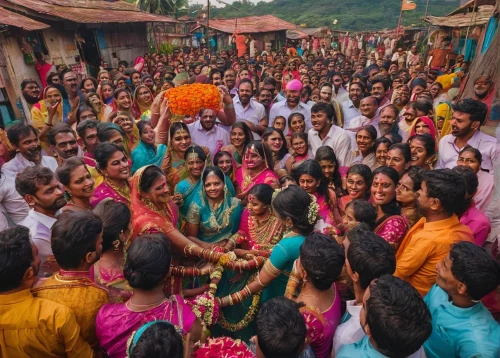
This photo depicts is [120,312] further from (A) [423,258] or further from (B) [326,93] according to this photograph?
(B) [326,93]

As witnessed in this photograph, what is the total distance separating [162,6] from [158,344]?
32.7m

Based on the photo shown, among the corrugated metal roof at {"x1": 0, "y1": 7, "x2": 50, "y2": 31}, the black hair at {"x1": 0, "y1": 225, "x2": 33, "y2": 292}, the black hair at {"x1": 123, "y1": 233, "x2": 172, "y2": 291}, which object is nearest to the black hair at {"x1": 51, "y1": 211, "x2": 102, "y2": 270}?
the black hair at {"x1": 0, "y1": 225, "x2": 33, "y2": 292}

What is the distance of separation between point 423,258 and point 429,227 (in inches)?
10.6

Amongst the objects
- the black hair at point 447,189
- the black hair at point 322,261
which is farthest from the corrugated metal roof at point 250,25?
the black hair at point 322,261

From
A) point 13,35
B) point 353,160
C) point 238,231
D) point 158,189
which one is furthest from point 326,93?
point 13,35

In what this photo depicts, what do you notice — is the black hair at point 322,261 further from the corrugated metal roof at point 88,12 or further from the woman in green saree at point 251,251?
the corrugated metal roof at point 88,12

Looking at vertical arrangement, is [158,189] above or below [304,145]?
above

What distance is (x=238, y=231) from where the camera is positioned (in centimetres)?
336

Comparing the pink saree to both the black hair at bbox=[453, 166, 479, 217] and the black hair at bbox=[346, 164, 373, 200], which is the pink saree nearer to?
the black hair at bbox=[346, 164, 373, 200]

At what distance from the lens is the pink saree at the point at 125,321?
72.7 inches

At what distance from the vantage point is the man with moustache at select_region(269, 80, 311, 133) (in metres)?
6.39

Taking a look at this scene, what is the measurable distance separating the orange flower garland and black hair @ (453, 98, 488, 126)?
2.85 metres

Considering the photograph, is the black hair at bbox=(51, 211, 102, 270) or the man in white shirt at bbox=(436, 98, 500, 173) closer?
the black hair at bbox=(51, 211, 102, 270)

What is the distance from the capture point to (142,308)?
188cm
